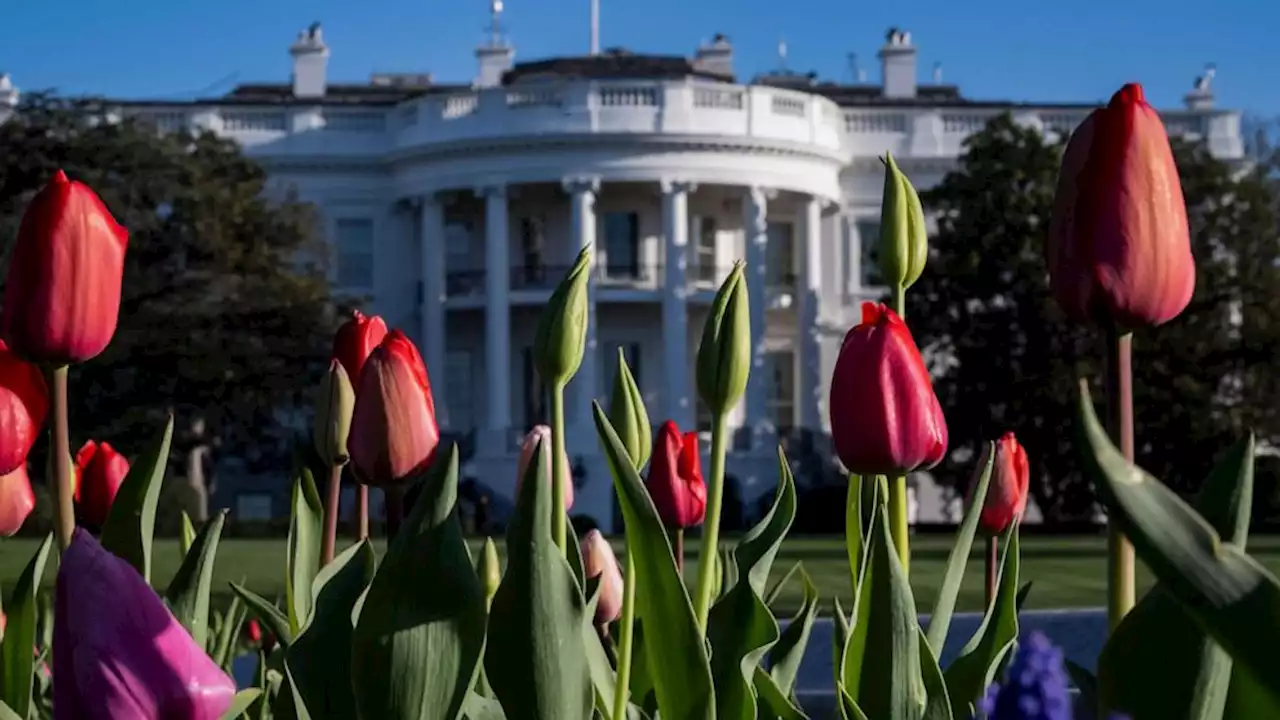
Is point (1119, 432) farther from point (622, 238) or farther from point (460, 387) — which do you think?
point (460, 387)

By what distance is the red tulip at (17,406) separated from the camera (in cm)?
161

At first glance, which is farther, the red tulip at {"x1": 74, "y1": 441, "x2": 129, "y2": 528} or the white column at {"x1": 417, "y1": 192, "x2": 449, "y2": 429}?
the white column at {"x1": 417, "y1": 192, "x2": 449, "y2": 429}

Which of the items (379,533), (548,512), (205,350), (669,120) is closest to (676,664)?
(548,512)

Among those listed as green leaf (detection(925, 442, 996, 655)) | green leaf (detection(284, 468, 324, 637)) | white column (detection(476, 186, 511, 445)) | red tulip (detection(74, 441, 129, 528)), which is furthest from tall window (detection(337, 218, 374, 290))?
green leaf (detection(925, 442, 996, 655))

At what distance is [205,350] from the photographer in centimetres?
2592

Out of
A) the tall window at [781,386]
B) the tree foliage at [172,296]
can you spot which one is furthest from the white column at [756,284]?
the tree foliage at [172,296]

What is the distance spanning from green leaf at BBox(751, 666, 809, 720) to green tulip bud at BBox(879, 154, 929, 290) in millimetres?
395

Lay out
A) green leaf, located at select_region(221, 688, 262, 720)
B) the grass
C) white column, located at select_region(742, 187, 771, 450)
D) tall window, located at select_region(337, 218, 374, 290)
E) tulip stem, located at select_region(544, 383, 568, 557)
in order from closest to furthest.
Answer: green leaf, located at select_region(221, 688, 262, 720), tulip stem, located at select_region(544, 383, 568, 557), the grass, white column, located at select_region(742, 187, 771, 450), tall window, located at select_region(337, 218, 374, 290)

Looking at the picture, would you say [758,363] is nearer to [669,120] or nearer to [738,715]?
[669,120]

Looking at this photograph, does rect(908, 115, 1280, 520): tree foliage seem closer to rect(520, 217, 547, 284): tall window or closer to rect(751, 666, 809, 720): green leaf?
rect(520, 217, 547, 284): tall window

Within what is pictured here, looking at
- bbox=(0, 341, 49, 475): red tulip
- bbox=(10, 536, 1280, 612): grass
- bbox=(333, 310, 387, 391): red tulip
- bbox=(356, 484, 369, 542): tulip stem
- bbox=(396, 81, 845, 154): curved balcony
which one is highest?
bbox=(396, 81, 845, 154): curved balcony

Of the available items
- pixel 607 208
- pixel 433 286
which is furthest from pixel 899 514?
pixel 607 208

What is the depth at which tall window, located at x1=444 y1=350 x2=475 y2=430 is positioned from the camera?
3184cm

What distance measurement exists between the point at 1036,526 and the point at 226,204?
12.7 meters
